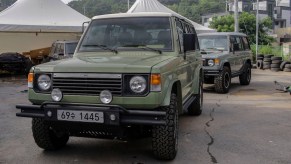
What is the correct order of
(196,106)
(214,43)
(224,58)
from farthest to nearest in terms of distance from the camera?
(214,43)
(224,58)
(196,106)

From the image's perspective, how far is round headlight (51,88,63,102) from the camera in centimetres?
454

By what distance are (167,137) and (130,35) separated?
5.87 ft

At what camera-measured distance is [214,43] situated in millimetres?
12133

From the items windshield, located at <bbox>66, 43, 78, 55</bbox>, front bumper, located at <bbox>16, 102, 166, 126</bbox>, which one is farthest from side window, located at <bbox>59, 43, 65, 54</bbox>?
front bumper, located at <bbox>16, 102, 166, 126</bbox>

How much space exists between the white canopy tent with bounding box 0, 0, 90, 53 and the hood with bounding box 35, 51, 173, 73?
13.8 metres

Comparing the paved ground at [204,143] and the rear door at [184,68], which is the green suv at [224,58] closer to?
the paved ground at [204,143]

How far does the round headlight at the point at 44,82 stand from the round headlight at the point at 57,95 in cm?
14

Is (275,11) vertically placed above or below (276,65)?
above

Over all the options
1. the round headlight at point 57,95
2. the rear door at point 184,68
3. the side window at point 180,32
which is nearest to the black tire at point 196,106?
the rear door at point 184,68

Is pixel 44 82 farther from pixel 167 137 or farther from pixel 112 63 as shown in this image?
pixel 167 137

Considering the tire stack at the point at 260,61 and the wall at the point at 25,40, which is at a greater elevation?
Result: the wall at the point at 25,40

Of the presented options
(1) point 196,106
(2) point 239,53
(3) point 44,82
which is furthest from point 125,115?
(2) point 239,53

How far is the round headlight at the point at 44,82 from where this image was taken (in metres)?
4.64

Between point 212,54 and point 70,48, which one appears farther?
point 70,48
